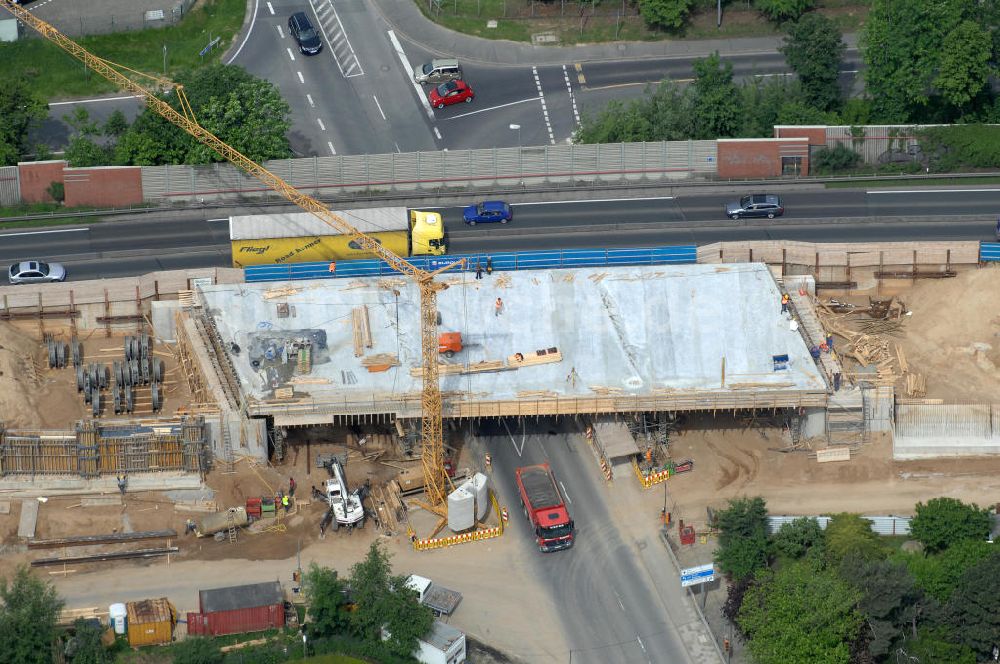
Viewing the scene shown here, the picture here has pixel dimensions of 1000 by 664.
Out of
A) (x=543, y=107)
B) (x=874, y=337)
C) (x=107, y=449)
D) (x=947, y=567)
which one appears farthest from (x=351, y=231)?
(x=947, y=567)

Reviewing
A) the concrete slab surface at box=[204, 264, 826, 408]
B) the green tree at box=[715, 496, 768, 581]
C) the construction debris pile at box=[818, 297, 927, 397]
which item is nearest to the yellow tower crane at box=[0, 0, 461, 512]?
the concrete slab surface at box=[204, 264, 826, 408]

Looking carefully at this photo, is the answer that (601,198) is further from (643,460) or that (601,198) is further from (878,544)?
(878,544)

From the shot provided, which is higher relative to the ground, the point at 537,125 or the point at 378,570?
the point at 537,125

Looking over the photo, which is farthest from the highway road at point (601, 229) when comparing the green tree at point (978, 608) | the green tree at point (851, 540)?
the green tree at point (978, 608)

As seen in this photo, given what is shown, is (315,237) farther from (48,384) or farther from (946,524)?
(946,524)

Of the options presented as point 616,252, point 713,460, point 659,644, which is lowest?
point 659,644

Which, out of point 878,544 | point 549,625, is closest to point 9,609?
point 549,625
